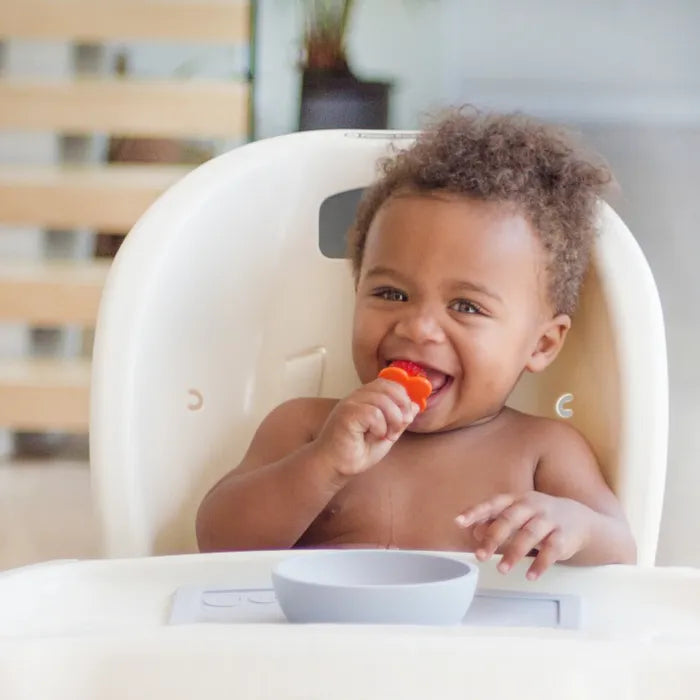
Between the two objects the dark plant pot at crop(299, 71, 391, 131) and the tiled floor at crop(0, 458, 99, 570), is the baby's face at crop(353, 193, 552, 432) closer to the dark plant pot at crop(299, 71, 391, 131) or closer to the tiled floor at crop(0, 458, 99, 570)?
the tiled floor at crop(0, 458, 99, 570)

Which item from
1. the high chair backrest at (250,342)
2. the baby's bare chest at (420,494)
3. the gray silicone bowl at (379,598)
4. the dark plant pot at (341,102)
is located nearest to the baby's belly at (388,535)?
the baby's bare chest at (420,494)

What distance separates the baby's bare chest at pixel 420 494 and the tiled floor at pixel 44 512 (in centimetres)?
75

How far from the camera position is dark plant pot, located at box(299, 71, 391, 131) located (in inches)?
77.7

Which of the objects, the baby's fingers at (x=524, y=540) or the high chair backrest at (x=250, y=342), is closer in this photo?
the baby's fingers at (x=524, y=540)

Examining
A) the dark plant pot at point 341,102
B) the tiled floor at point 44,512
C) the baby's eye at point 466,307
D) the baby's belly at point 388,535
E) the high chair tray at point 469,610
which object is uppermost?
the dark plant pot at point 341,102

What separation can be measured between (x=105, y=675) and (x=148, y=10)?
1.70 metres

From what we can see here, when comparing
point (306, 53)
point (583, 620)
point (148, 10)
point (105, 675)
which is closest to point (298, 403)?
point (583, 620)

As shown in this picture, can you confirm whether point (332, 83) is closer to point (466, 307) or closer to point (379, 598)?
point (466, 307)

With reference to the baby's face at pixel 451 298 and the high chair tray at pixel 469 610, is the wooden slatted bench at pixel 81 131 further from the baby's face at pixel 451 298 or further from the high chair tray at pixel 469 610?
the high chair tray at pixel 469 610

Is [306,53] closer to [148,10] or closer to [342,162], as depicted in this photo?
[148,10]

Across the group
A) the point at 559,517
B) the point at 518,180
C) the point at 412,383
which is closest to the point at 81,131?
the point at 518,180

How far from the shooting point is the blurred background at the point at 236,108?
77.7 inches

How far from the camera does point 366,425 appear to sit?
812 mm

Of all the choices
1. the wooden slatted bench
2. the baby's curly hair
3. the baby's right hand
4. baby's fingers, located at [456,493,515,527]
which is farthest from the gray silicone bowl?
the wooden slatted bench
